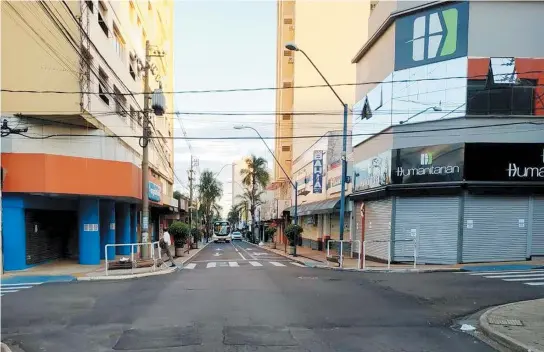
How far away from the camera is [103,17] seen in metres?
21.7

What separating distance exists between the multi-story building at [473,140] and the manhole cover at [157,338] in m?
12.2

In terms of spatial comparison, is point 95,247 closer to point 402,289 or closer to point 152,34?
point 402,289

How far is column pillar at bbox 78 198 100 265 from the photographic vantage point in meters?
20.2

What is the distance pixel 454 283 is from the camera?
1336 centimetres

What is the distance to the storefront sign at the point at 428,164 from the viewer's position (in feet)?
62.0

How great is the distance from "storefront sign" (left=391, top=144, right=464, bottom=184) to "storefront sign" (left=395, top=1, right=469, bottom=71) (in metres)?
3.86

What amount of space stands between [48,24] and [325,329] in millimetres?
16449

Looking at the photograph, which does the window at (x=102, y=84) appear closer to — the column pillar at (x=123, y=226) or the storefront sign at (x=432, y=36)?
the column pillar at (x=123, y=226)

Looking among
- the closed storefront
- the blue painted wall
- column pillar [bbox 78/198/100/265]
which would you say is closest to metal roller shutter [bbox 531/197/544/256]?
column pillar [bbox 78/198/100/265]

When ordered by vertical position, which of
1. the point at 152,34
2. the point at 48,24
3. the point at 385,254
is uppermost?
the point at 152,34

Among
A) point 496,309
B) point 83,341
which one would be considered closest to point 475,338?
point 496,309

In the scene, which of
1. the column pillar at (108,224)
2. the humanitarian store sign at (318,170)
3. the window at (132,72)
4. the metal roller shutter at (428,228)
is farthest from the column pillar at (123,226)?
the metal roller shutter at (428,228)

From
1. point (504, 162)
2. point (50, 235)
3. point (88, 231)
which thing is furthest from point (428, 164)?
point (50, 235)

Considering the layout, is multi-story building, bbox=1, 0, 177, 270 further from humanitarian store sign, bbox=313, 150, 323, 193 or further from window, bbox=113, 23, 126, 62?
humanitarian store sign, bbox=313, 150, 323, 193
